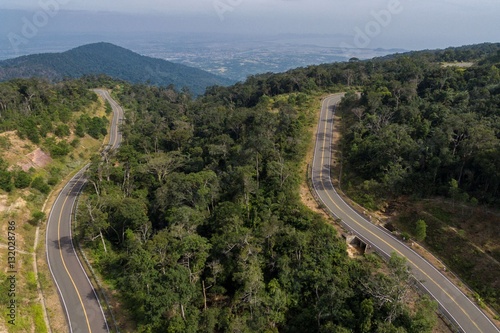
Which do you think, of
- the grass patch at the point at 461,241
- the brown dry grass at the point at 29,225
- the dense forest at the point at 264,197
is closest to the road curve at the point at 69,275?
the brown dry grass at the point at 29,225

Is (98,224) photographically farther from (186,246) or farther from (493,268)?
(493,268)

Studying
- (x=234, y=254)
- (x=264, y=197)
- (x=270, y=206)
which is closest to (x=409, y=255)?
(x=270, y=206)

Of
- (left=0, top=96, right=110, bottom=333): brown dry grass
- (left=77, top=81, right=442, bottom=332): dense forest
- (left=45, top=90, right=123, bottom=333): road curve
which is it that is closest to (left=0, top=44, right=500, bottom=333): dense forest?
(left=77, top=81, right=442, bottom=332): dense forest

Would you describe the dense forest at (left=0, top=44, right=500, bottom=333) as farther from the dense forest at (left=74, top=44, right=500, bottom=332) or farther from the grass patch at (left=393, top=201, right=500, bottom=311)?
the grass patch at (left=393, top=201, right=500, bottom=311)

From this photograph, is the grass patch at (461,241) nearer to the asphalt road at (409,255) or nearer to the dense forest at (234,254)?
the asphalt road at (409,255)

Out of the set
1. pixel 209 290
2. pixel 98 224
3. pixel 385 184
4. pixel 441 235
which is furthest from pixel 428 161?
pixel 98 224

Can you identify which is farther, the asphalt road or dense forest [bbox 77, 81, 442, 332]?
the asphalt road
